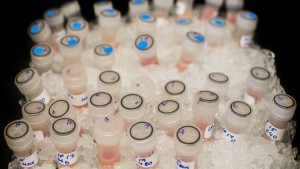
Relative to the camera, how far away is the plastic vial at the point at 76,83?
1.36 m

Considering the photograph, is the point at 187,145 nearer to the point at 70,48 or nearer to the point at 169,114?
the point at 169,114

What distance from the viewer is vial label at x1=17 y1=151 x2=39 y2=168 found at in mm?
1204

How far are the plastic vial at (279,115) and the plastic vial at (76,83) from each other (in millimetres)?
725

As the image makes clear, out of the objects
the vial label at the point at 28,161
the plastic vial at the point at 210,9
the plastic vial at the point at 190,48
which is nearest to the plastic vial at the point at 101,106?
the vial label at the point at 28,161

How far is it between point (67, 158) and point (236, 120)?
0.60 meters

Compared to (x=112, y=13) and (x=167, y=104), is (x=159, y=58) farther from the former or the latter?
(x=167, y=104)

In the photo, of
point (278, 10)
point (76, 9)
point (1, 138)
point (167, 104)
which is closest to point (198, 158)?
point (167, 104)

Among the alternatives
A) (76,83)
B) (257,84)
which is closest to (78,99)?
(76,83)

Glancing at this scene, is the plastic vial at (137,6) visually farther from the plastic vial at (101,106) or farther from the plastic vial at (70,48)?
the plastic vial at (101,106)

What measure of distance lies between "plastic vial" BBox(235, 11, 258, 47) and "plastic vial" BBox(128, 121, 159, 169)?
87 cm

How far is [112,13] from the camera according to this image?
1.72 m

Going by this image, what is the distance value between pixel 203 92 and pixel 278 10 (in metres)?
1.20

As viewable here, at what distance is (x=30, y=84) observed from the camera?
1.34 metres

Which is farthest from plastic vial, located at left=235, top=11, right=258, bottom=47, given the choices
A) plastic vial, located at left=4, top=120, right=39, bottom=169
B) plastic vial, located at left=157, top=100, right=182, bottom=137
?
plastic vial, located at left=4, top=120, right=39, bottom=169
